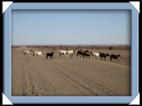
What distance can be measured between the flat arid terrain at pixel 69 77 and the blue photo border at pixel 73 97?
0.08 metres

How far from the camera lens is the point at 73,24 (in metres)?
11.3

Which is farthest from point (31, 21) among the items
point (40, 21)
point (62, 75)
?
point (62, 75)

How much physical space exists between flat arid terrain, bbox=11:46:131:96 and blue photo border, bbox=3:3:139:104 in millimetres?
83

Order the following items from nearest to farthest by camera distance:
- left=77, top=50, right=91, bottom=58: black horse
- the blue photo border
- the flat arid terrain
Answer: the blue photo border → the flat arid terrain → left=77, top=50, right=91, bottom=58: black horse

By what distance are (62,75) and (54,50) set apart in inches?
14.5

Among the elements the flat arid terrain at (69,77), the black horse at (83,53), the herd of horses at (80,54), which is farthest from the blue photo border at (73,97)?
the black horse at (83,53)

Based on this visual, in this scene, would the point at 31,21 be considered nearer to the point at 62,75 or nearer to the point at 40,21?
the point at 40,21

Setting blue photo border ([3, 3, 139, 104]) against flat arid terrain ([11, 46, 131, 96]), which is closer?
blue photo border ([3, 3, 139, 104])

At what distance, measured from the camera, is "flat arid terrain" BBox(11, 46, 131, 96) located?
11.2 meters

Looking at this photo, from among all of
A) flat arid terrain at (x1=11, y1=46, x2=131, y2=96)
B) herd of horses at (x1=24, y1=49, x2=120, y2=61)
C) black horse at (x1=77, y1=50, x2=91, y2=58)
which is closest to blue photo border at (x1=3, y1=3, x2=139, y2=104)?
flat arid terrain at (x1=11, y1=46, x2=131, y2=96)

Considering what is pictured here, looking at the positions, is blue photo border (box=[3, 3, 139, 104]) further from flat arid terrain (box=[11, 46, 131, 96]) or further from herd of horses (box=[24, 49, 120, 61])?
herd of horses (box=[24, 49, 120, 61])

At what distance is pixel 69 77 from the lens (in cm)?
1154

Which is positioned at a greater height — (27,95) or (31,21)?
(31,21)

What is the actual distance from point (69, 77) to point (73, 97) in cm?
50
